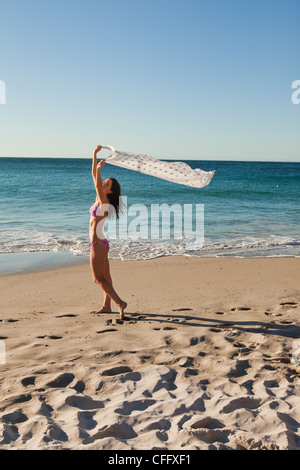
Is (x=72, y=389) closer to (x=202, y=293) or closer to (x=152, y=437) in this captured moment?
(x=152, y=437)

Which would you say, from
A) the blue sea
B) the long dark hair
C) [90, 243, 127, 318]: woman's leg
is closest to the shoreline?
the blue sea

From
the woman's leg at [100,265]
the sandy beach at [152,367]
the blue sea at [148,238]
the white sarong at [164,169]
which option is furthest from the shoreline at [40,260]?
the white sarong at [164,169]

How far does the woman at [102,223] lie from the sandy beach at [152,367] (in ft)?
1.04

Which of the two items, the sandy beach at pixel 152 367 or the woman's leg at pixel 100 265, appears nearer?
the sandy beach at pixel 152 367

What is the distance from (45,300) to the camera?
630cm

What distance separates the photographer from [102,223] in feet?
18.0

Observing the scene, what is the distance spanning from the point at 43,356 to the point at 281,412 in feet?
7.76

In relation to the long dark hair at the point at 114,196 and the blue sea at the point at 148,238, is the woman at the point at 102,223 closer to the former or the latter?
the long dark hair at the point at 114,196

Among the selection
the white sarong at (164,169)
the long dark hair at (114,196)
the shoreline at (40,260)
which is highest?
the white sarong at (164,169)

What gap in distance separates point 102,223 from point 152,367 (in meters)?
2.25

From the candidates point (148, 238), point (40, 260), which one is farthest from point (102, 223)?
point (148, 238)

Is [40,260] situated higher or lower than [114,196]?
lower

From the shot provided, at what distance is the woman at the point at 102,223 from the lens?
5.28m

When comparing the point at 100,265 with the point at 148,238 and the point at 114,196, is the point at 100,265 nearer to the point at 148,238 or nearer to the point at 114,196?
the point at 114,196
